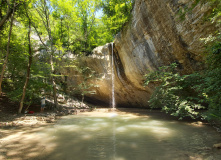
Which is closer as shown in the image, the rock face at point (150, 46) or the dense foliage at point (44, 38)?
the rock face at point (150, 46)

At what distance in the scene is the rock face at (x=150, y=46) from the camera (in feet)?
19.9

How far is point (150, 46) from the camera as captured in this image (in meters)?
8.31

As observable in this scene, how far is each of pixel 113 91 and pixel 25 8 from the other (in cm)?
968

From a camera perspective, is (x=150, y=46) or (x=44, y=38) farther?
(x=44, y=38)

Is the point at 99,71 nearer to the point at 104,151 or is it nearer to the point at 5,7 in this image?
the point at 5,7

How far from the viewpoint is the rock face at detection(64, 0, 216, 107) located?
6051mm

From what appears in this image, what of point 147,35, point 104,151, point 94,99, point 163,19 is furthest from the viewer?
point 94,99

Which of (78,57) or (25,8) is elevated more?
(25,8)

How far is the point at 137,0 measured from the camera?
8.33 m

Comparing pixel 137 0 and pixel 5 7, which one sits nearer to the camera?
pixel 5 7

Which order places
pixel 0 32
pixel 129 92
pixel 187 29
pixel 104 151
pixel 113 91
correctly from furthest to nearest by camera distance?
pixel 113 91, pixel 129 92, pixel 0 32, pixel 187 29, pixel 104 151

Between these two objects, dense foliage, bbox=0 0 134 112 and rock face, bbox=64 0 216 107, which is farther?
dense foliage, bbox=0 0 134 112

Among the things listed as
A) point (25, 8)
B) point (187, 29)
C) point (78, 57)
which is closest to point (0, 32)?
point (25, 8)

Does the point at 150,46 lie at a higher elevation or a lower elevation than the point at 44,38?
lower
